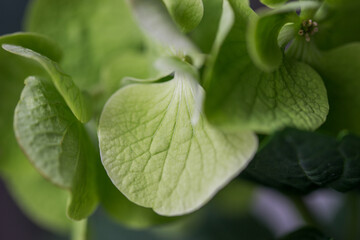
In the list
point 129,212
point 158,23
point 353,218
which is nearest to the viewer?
point 158,23

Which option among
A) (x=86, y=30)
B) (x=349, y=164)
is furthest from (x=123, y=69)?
(x=349, y=164)

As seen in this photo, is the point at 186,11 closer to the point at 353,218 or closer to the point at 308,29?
the point at 308,29

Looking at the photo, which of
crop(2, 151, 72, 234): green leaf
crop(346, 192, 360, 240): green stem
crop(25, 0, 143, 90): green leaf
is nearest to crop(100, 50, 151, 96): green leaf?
crop(25, 0, 143, 90): green leaf

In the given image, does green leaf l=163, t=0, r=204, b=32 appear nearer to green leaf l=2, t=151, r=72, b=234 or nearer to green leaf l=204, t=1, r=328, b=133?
green leaf l=204, t=1, r=328, b=133

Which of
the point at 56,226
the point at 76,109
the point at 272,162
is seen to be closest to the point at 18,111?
the point at 76,109

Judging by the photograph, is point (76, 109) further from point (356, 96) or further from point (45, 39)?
point (356, 96)

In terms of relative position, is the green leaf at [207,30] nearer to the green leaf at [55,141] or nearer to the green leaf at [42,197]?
the green leaf at [55,141]
